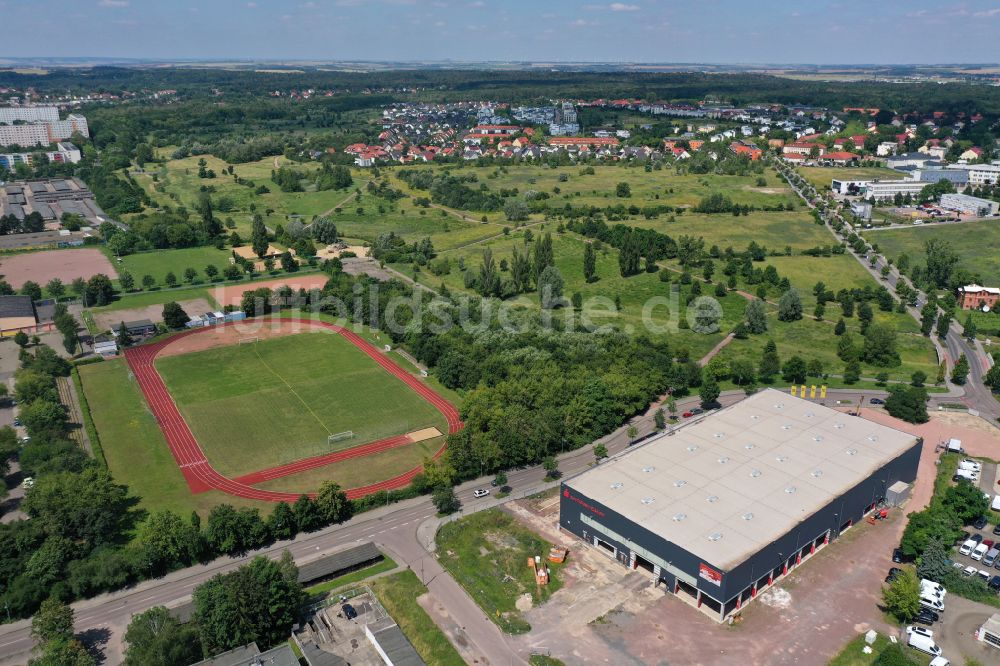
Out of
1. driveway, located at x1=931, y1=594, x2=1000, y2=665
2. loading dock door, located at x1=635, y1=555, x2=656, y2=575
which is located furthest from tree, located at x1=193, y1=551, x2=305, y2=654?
driveway, located at x1=931, y1=594, x2=1000, y2=665

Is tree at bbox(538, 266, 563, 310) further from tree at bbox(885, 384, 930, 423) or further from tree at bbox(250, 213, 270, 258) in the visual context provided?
tree at bbox(250, 213, 270, 258)

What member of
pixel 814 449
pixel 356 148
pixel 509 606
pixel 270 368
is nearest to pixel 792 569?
pixel 814 449

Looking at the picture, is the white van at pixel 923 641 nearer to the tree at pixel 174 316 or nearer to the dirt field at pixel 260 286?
the tree at pixel 174 316

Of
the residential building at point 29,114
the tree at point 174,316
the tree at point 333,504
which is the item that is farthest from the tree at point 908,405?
the residential building at point 29,114

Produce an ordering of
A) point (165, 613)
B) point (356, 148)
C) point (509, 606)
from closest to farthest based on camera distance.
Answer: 1. point (165, 613)
2. point (509, 606)
3. point (356, 148)

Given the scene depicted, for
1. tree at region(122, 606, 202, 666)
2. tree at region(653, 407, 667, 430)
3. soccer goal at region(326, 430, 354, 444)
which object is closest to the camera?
tree at region(122, 606, 202, 666)

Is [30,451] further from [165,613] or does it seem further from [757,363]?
[757,363]
